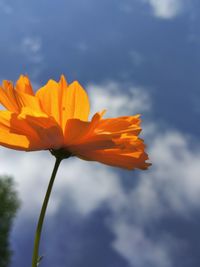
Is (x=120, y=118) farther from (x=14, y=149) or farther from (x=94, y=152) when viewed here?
(x=14, y=149)

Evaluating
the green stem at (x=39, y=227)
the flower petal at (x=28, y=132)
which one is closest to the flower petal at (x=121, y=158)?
the flower petal at (x=28, y=132)

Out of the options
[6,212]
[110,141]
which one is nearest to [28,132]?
[110,141]

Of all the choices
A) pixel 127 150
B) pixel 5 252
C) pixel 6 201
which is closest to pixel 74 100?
pixel 127 150

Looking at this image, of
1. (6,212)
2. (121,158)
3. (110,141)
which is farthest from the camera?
(6,212)

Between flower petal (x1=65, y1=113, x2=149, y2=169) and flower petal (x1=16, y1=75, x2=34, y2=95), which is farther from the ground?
flower petal (x1=16, y1=75, x2=34, y2=95)

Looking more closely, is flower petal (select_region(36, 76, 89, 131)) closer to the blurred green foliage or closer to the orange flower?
the orange flower

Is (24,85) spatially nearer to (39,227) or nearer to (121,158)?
(121,158)

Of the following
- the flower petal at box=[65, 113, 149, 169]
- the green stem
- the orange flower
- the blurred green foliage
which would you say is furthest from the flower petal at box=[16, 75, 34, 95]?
the blurred green foliage
